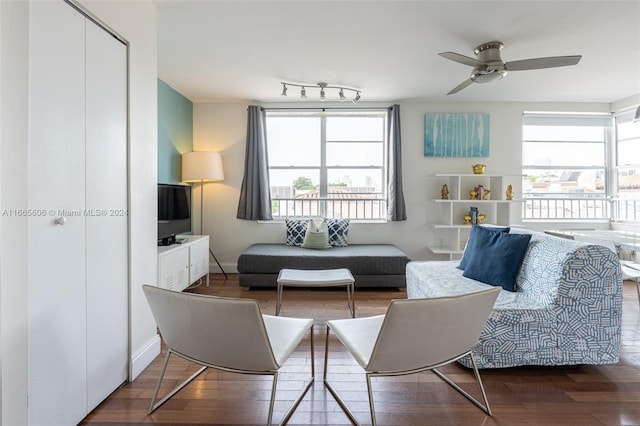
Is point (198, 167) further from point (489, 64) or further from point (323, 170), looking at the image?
point (489, 64)

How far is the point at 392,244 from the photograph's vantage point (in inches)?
174

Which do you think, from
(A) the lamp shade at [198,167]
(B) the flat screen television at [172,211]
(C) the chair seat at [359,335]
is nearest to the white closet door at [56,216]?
(C) the chair seat at [359,335]

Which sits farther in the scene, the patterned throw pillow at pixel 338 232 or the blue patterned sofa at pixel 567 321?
the patterned throw pillow at pixel 338 232

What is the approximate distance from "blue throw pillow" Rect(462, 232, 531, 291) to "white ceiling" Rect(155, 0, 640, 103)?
5.28 ft

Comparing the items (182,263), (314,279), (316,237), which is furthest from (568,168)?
(182,263)

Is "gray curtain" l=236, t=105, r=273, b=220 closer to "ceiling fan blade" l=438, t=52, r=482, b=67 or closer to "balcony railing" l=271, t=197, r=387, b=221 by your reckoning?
"balcony railing" l=271, t=197, r=387, b=221

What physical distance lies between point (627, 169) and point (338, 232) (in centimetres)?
401

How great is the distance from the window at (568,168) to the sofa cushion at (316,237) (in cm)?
287

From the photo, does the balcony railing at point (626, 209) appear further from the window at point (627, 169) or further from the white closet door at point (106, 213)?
the white closet door at point (106, 213)

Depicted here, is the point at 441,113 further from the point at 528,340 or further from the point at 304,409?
the point at 304,409

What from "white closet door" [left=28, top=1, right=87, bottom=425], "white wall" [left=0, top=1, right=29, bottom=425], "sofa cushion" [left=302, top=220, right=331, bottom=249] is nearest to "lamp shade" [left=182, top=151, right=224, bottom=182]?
"sofa cushion" [left=302, top=220, right=331, bottom=249]

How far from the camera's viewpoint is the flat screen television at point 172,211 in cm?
305

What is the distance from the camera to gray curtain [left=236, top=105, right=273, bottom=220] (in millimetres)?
4246

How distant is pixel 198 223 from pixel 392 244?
2714mm
